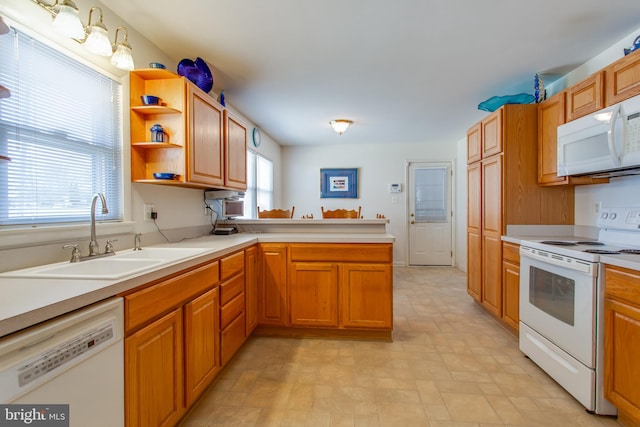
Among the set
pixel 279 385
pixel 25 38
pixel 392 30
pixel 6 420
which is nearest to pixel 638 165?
pixel 392 30

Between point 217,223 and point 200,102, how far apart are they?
135 cm

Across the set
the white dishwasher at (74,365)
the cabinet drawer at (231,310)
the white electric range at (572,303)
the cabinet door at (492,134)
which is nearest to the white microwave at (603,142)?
the white electric range at (572,303)

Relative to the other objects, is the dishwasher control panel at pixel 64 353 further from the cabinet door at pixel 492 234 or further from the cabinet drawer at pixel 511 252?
the cabinet door at pixel 492 234

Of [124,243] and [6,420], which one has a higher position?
[124,243]

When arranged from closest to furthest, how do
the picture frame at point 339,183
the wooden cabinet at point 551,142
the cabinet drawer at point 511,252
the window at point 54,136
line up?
1. the window at point 54,136
2. the wooden cabinet at point 551,142
3. the cabinet drawer at point 511,252
4. the picture frame at point 339,183

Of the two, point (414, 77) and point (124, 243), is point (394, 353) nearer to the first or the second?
point (124, 243)

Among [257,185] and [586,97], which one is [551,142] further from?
[257,185]

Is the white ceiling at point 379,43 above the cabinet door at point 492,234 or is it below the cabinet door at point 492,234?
above

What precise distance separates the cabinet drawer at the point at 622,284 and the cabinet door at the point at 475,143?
182 cm

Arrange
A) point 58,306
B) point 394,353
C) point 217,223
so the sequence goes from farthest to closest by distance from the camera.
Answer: point 217,223, point 394,353, point 58,306

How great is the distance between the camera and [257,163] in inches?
179

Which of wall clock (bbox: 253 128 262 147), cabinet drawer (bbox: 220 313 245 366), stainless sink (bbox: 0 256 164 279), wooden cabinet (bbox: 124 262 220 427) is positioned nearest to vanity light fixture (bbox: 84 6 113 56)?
stainless sink (bbox: 0 256 164 279)

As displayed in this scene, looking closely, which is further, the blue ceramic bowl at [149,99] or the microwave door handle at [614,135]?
the blue ceramic bowl at [149,99]

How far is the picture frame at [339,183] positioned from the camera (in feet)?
18.6
